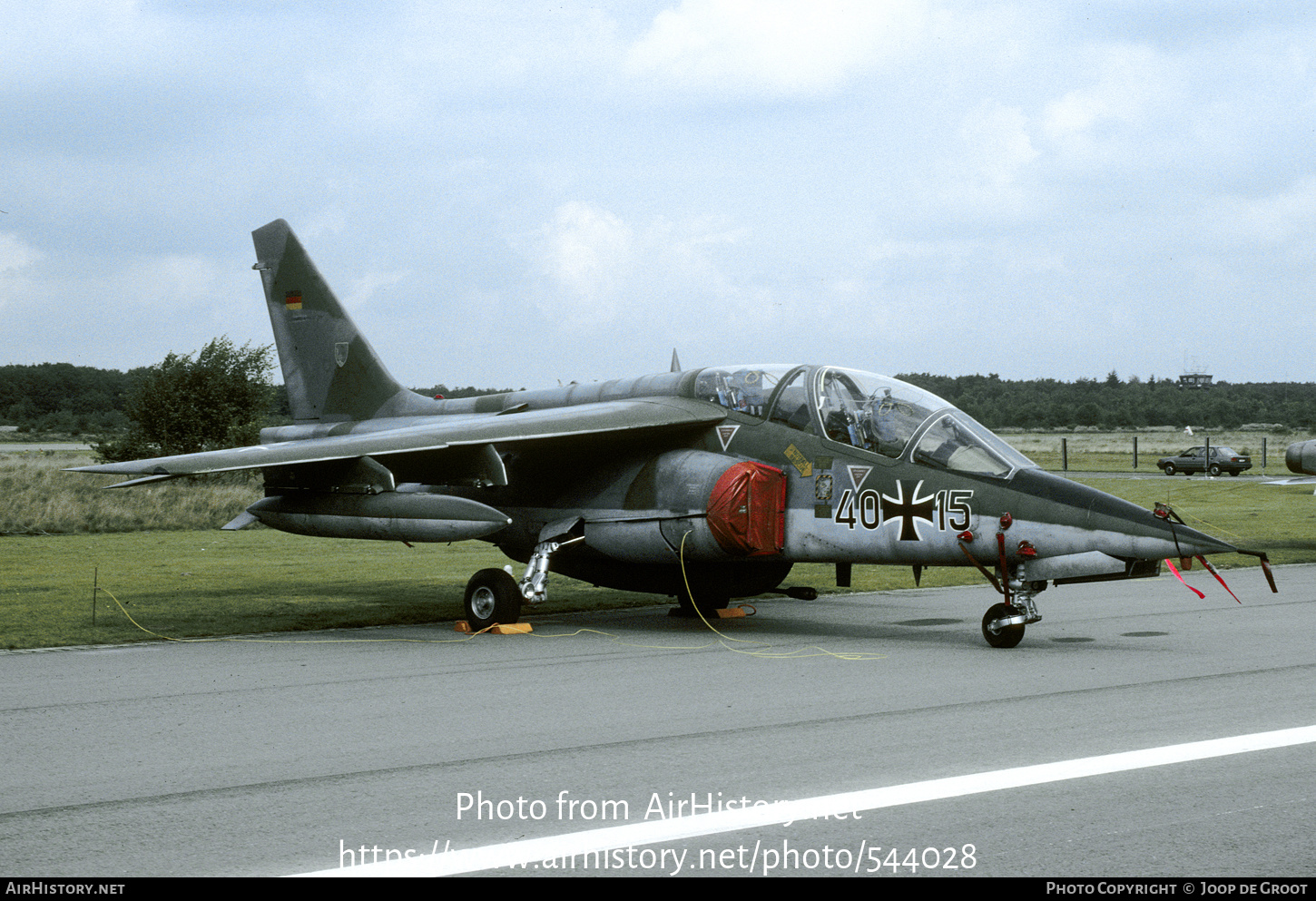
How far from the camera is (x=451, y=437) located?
13.1 meters

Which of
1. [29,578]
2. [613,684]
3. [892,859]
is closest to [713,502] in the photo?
[613,684]

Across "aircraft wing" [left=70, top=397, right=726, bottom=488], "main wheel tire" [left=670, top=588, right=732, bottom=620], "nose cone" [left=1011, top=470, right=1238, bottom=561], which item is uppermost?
"aircraft wing" [left=70, top=397, right=726, bottom=488]

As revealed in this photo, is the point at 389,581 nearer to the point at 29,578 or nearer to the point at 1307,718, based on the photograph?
the point at 29,578

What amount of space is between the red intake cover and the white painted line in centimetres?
586

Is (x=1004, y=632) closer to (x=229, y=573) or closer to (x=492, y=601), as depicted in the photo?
(x=492, y=601)

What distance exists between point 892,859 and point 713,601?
384 inches

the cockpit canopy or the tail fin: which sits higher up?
the tail fin

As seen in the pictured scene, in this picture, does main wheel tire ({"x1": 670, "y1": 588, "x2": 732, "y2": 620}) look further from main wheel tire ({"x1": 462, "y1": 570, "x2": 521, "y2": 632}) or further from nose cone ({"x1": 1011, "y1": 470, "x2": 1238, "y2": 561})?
nose cone ({"x1": 1011, "y1": 470, "x2": 1238, "y2": 561})

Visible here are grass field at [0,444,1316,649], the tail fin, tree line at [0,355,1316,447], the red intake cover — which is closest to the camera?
the red intake cover

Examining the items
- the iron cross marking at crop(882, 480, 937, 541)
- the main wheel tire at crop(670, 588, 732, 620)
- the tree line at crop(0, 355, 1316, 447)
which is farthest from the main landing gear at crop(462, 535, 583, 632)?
the tree line at crop(0, 355, 1316, 447)

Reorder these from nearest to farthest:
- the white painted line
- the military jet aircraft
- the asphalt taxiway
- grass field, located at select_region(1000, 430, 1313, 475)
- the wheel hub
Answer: the white painted line < the asphalt taxiway < the military jet aircraft < the wheel hub < grass field, located at select_region(1000, 430, 1313, 475)

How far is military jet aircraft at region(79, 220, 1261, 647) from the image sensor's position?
37.4ft

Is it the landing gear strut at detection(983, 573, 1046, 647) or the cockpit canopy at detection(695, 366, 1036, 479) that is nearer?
the landing gear strut at detection(983, 573, 1046, 647)

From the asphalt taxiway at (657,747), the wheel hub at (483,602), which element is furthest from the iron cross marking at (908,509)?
the wheel hub at (483,602)
